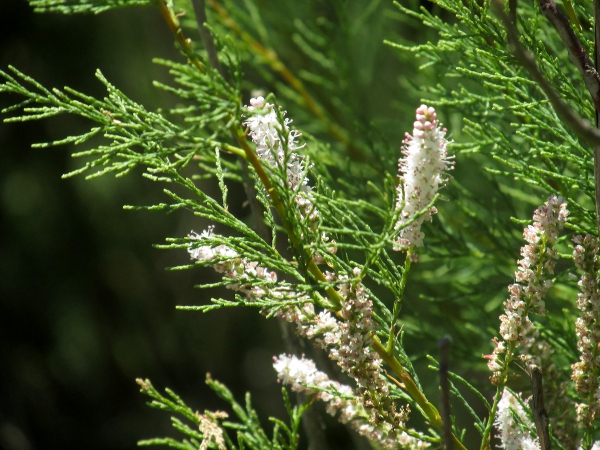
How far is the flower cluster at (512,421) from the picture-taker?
0.86 metres

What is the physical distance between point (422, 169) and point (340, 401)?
32 centimetres

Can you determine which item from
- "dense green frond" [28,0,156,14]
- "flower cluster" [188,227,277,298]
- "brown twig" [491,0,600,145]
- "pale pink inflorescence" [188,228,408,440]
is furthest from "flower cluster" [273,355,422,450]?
"dense green frond" [28,0,156,14]

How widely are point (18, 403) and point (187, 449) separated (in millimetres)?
2132

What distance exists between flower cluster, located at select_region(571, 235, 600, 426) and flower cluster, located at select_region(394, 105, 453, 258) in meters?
0.17

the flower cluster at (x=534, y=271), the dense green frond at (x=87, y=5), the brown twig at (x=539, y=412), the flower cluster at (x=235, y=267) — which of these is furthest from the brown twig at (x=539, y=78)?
the dense green frond at (x=87, y=5)

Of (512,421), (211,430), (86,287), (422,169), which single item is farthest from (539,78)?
(86,287)

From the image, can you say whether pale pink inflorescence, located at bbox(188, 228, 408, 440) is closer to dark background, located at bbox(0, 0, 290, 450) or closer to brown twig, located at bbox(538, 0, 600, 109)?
brown twig, located at bbox(538, 0, 600, 109)

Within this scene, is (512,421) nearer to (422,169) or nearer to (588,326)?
(588,326)

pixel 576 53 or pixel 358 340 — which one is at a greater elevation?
pixel 576 53

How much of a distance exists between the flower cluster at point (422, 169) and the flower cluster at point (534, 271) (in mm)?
113

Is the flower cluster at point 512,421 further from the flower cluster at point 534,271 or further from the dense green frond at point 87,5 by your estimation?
the dense green frond at point 87,5

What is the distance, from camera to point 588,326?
807 mm

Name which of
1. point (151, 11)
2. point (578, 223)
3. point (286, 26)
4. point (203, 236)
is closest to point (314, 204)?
point (203, 236)

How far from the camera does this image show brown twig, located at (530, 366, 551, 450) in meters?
0.72
